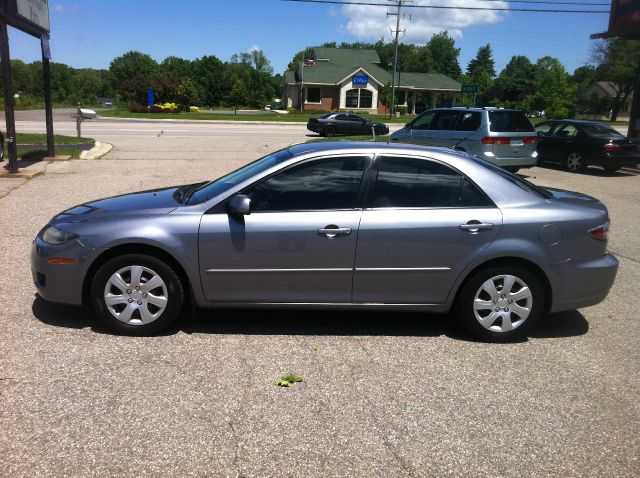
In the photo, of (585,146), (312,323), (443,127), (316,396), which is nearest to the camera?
(316,396)

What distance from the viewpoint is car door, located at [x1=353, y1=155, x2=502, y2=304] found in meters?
4.41

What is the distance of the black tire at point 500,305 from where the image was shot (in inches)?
177

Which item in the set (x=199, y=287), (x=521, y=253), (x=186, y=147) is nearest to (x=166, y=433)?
(x=199, y=287)

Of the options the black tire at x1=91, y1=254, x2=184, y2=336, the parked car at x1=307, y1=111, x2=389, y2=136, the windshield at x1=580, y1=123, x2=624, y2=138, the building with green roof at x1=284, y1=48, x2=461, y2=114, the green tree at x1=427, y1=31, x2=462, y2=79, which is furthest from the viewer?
the green tree at x1=427, y1=31, x2=462, y2=79

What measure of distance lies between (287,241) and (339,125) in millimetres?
27894

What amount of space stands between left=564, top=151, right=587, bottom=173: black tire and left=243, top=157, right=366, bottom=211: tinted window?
1400 centimetres

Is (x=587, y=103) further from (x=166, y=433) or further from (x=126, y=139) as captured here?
(x=166, y=433)

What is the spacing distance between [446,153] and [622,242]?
493cm

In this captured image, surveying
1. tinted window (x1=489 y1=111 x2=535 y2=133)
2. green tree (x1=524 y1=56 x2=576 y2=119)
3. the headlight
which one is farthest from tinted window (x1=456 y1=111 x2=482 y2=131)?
green tree (x1=524 y1=56 x2=576 y2=119)

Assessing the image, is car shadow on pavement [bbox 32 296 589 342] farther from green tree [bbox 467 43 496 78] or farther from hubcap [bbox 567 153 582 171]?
green tree [bbox 467 43 496 78]

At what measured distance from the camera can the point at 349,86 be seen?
202 feet

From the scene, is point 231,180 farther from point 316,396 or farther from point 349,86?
point 349,86

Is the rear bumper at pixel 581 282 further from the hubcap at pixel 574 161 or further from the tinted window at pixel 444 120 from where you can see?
the hubcap at pixel 574 161

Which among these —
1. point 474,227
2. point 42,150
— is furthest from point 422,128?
point 42,150
